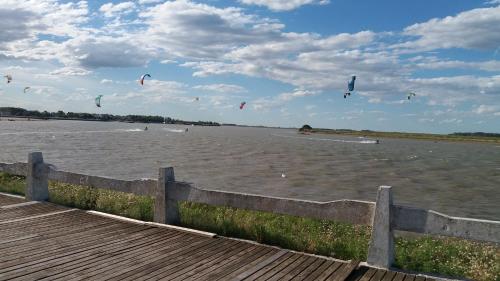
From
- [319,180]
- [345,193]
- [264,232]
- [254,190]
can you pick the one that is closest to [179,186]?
[264,232]

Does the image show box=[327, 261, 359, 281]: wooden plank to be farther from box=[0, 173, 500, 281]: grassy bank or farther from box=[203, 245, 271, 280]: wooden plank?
box=[203, 245, 271, 280]: wooden plank

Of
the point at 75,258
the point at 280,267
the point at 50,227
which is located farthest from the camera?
the point at 50,227

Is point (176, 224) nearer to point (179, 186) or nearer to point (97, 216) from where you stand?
point (179, 186)

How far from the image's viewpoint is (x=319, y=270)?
20.3ft

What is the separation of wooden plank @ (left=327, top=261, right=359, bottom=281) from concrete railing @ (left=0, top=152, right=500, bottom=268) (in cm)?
27

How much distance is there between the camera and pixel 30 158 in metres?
10.5

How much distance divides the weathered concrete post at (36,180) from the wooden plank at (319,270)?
6800mm

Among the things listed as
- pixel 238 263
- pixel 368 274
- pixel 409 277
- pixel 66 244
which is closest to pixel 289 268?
pixel 238 263

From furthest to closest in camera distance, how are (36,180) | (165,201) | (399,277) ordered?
1. (36,180)
2. (165,201)
3. (399,277)

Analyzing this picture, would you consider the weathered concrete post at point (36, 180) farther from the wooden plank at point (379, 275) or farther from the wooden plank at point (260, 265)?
the wooden plank at point (379, 275)

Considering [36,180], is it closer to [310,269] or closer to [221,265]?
[221,265]

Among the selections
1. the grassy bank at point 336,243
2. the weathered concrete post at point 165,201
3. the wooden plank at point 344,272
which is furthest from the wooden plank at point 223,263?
the weathered concrete post at point 165,201

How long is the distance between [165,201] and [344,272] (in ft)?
12.0

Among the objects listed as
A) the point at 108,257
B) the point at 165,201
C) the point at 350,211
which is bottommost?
the point at 108,257
